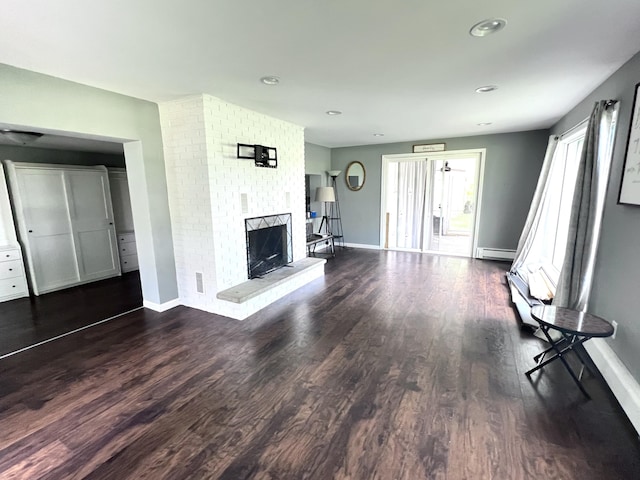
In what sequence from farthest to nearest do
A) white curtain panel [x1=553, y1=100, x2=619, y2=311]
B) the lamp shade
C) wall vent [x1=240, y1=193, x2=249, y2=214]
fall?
1. the lamp shade
2. wall vent [x1=240, y1=193, x2=249, y2=214]
3. white curtain panel [x1=553, y1=100, x2=619, y2=311]

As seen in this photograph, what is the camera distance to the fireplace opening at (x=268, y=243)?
3926 millimetres

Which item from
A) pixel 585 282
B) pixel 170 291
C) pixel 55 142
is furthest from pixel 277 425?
pixel 55 142

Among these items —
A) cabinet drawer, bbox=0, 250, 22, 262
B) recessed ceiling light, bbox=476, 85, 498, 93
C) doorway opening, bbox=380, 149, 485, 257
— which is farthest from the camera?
doorway opening, bbox=380, 149, 485, 257

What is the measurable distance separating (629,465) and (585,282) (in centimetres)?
156

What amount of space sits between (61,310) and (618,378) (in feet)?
18.7

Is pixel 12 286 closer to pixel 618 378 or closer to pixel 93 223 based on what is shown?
pixel 93 223

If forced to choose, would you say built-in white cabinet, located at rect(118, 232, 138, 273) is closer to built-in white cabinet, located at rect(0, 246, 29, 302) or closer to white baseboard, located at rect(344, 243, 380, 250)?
built-in white cabinet, located at rect(0, 246, 29, 302)

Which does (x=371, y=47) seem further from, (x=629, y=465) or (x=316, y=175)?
(x=316, y=175)

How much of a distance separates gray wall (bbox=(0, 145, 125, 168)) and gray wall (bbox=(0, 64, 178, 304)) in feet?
7.73

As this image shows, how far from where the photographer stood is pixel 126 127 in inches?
123

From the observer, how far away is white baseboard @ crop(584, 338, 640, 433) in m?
1.83

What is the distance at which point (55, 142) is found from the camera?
4.06m

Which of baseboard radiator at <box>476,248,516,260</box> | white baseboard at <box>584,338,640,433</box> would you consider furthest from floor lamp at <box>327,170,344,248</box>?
white baseboard at <box>584,338,640,433</box>

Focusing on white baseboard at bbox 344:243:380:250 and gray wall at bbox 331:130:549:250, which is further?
white baseboard at bbox 344:243:380:250
